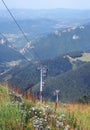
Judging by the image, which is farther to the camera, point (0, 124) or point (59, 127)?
point (59, 127)

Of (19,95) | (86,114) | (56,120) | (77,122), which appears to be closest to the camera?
(56,120)

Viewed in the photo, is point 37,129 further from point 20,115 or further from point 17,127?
point 20,115

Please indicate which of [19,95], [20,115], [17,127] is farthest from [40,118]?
[19,95]

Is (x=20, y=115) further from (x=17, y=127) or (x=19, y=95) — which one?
(x=19, y=95)

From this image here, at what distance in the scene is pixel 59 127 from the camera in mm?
7641

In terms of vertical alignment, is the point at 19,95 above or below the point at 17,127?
above

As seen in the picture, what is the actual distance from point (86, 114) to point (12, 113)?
12.2ft

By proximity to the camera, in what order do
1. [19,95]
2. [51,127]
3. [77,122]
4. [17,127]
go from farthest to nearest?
1. [19,95]
2. [77,122]
3. [51,127]
4. [17,127]

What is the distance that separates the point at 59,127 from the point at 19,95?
8.51 feet

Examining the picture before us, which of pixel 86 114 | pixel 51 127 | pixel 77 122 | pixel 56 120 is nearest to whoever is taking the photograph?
pixel 51 127

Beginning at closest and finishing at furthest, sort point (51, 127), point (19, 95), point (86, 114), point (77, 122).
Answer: point (51, 127), point (77, 122), point (19, 95), point (86, 114)

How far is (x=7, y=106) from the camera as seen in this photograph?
797 cm

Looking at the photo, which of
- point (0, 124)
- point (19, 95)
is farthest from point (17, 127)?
point (19, 95)

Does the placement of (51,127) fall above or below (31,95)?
below
